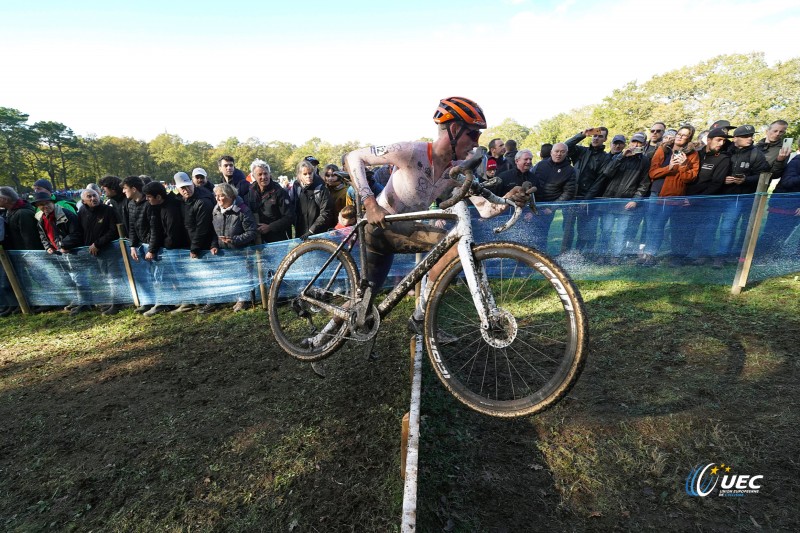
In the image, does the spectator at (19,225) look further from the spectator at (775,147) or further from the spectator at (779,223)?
the spectator at (775,147)

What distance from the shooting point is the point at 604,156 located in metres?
8.13

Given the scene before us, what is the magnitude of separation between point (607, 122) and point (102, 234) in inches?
2512

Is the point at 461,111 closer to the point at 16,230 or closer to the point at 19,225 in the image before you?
the point at 19,225

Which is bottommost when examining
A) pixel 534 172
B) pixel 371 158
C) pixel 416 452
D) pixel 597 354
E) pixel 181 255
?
pixel 597 354

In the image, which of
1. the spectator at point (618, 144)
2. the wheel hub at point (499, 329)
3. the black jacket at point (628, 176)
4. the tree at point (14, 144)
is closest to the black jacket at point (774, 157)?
the black jacket at point (628, 176)

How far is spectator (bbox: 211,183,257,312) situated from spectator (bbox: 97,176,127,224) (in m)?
2.32

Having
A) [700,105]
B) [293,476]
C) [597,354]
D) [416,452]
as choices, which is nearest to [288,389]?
[293,476]

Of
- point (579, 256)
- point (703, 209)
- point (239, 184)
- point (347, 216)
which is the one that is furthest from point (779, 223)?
point (239, 184)

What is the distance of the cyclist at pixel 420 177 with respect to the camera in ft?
10.2

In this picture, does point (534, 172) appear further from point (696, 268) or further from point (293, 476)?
point (293, 476)

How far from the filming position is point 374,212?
315 centimetres

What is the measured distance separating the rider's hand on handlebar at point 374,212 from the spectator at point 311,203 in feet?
13.2

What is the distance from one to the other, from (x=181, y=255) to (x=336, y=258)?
4698mm

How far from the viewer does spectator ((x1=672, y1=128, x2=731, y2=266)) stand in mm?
6496
